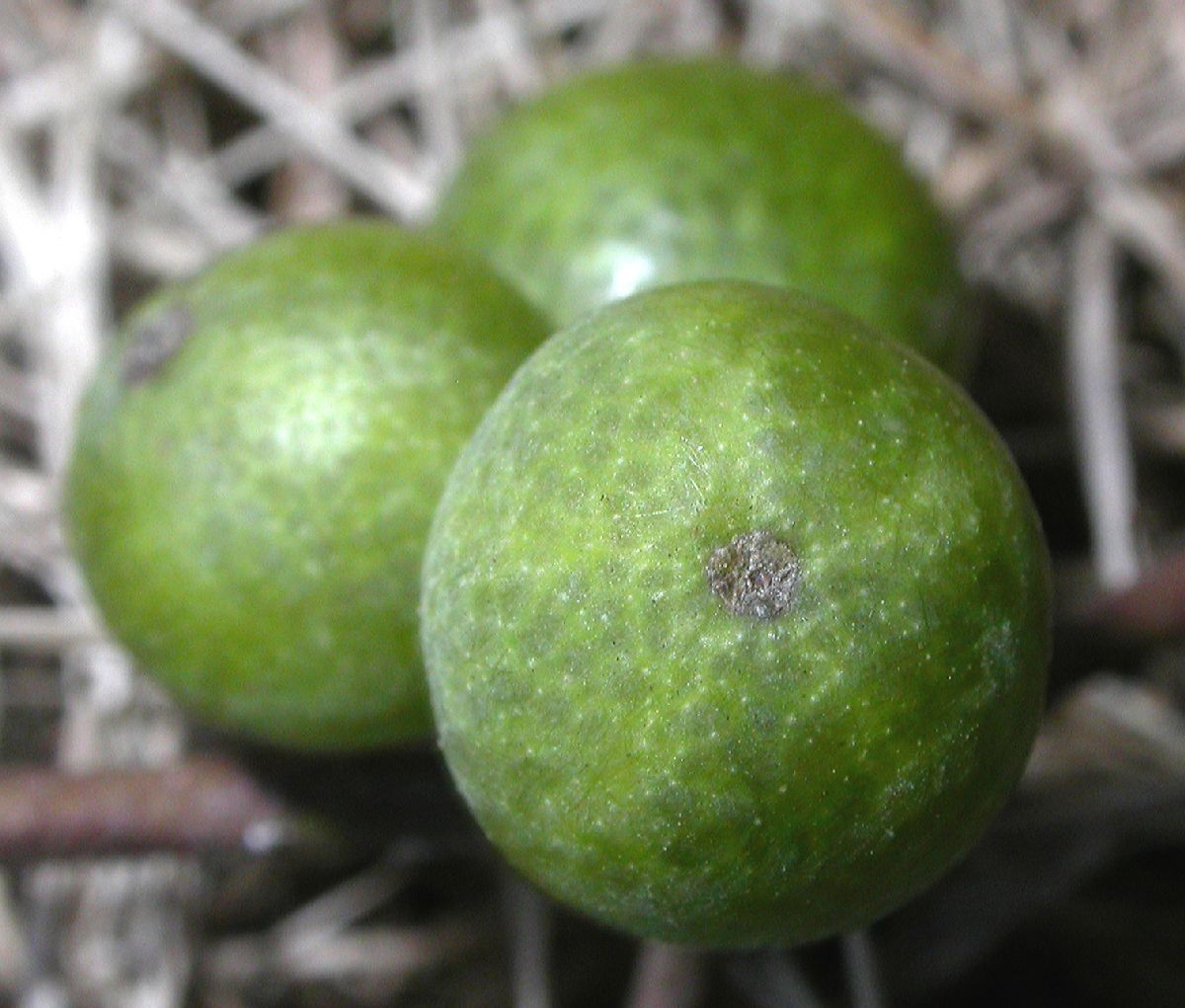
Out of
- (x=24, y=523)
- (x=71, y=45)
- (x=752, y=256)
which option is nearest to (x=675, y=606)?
(x=752, y=256)

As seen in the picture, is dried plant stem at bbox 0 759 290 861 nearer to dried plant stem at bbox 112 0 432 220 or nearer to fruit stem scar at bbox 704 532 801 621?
fruit stem scar at bbox 704 532 801 621

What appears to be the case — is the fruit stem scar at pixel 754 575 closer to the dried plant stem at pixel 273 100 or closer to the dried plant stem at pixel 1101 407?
A: the dried plant stem at pixel 1101 407

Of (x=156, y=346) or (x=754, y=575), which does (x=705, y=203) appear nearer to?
(x=156, y=346)

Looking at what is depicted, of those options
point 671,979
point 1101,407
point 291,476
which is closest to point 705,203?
point 291,476

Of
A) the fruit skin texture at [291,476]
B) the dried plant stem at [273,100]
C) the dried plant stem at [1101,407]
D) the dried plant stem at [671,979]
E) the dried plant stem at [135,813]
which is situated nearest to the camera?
the fruit skin texture at [291,476]

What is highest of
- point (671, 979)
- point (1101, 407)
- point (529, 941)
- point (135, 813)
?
point (1101, 407)

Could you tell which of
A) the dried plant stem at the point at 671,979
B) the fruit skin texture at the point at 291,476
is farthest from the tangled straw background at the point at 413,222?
the fruit skin texture at the point at 291,476
